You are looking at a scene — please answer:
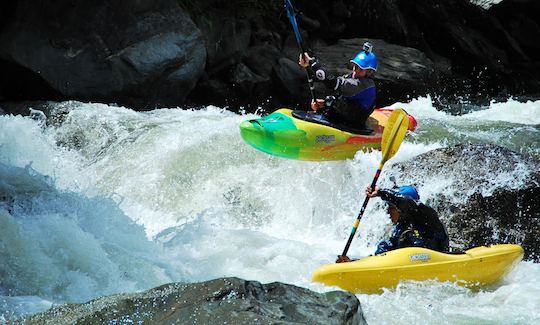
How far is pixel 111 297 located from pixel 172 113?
22.0ft

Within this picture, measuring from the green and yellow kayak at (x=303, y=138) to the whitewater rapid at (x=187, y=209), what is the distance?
0.16 meters

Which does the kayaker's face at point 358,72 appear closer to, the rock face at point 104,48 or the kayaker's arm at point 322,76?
the kayaker's arm at point 322,76

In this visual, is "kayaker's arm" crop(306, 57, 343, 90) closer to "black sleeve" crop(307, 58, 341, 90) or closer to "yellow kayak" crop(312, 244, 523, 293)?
"black sleeve" crop(307, 58, 341, 90)

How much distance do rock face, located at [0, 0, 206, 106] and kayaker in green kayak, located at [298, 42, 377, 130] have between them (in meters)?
3.64

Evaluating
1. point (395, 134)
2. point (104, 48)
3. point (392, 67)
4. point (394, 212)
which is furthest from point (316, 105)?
point (392, 67)

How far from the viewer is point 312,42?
46.6 feet

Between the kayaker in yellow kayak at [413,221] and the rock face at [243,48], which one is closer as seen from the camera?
the kayaker in yellow kayak at [413,221]

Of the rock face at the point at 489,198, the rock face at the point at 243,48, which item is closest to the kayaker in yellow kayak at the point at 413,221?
the rock face at the point at 489,198

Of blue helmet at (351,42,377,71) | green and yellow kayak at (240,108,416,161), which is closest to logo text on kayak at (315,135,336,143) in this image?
green and yellow kayak at (240,108,416,161)

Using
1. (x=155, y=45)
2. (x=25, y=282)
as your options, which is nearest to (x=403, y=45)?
(x=155, y=45)

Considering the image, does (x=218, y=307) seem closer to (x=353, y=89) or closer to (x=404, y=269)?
(x=404, y=269)

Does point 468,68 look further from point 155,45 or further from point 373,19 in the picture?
point 155,45

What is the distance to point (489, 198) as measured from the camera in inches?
244

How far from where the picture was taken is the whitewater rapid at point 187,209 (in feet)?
16.1
